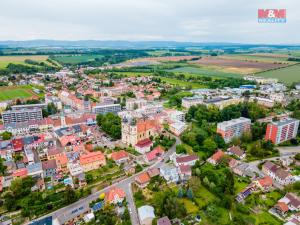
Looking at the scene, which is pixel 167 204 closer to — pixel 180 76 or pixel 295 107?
pixel 295 107

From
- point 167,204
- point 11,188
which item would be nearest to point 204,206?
point 167,204

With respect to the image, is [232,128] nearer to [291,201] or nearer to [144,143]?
[144,143]

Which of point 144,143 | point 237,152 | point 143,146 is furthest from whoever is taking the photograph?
point 144,143

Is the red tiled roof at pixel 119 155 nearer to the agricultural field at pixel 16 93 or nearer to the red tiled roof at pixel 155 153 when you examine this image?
the red tiled roof at pixel 155 153

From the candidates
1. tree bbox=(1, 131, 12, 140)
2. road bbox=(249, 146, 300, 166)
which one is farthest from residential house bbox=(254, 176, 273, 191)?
tree bbox=(1, 131, 12, 140)

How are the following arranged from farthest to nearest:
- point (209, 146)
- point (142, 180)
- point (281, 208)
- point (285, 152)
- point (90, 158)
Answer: point (285, 152), point (209, 146), point (90, 158), point (142, 180), point (281, 208)

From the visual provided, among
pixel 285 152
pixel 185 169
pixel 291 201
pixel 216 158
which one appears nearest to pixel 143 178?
pixel 185 169

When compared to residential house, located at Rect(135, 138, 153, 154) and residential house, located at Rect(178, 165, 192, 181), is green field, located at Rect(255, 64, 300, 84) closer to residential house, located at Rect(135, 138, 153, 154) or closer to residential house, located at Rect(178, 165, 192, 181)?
residential house, located at Rect(135, 138, 153, 154)
